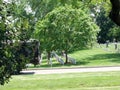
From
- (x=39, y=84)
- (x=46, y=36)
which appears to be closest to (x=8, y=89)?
(x=39, y=84)

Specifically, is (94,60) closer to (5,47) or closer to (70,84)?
(70,84)

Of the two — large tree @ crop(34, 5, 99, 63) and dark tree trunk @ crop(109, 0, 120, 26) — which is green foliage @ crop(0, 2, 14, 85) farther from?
large tree @ crop(34, 5, 99, 63)

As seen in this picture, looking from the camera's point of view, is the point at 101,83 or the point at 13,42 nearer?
the point at 13,42

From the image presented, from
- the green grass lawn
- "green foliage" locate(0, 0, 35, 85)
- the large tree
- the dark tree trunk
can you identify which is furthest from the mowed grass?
the large tree

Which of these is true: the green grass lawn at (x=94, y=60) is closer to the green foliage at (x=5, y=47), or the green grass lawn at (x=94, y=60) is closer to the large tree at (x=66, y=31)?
the large tree at (x=66, y=31)

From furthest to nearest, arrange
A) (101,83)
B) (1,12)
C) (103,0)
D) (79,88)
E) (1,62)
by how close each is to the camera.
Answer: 1. (101,83)
2. (79,88)
3. (103,0)
4. (1,62)
5. (1,12)

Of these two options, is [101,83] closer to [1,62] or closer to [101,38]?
[1,62]

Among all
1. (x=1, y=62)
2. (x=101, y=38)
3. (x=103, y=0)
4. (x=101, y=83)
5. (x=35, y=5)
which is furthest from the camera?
(x=101, y=38)

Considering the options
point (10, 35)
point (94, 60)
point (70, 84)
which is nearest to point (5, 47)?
point (10, 35)

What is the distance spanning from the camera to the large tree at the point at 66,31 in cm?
4084

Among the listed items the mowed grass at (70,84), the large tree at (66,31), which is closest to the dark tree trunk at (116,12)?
the mowed grass at (70,84)

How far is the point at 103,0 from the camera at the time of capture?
33.6 feet

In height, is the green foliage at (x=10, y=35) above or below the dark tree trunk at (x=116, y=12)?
below

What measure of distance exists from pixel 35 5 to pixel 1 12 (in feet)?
208
